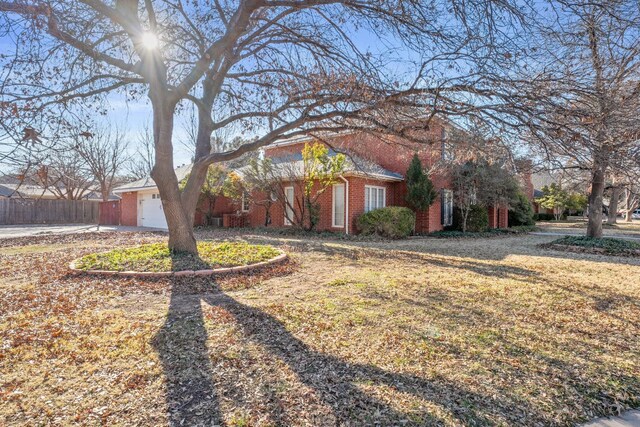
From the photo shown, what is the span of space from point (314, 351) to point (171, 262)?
15.9 feet

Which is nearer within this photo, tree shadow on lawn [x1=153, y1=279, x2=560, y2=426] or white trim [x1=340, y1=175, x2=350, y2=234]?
tree shadow on lawn [x1=153, y1=279, x2=560, y2=426]

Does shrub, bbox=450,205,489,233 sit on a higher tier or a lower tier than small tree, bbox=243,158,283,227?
lower

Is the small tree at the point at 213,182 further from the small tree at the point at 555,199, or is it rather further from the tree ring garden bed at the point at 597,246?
the small tree at the point at 555,199

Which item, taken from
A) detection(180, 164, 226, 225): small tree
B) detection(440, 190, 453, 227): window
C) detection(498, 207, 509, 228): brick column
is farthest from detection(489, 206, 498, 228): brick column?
detection(180, 164, 226, 225): small tree

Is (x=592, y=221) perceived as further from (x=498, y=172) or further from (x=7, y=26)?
(x=7, y=26)

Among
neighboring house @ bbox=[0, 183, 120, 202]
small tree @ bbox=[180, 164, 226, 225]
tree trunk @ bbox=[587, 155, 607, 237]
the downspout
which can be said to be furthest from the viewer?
small tree @ bbox=[180, 164, 226, 225]

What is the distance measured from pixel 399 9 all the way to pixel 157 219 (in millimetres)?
19603

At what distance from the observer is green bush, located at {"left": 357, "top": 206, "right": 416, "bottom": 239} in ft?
46.7

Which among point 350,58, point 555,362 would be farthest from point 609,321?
point 350,58

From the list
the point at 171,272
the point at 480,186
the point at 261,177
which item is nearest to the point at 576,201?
the point at 480,186

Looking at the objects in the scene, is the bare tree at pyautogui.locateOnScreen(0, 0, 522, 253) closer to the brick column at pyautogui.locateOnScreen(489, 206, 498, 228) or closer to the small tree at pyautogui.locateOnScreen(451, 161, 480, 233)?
the small tree at pyautogui.locateOnScreen(451, 161, 480, 233)

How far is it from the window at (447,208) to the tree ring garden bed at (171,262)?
11.2m

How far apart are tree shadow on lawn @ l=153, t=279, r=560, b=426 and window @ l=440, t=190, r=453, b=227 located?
15.2 metres

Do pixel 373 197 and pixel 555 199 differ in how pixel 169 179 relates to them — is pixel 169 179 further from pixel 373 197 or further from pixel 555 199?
pixel 555 199
